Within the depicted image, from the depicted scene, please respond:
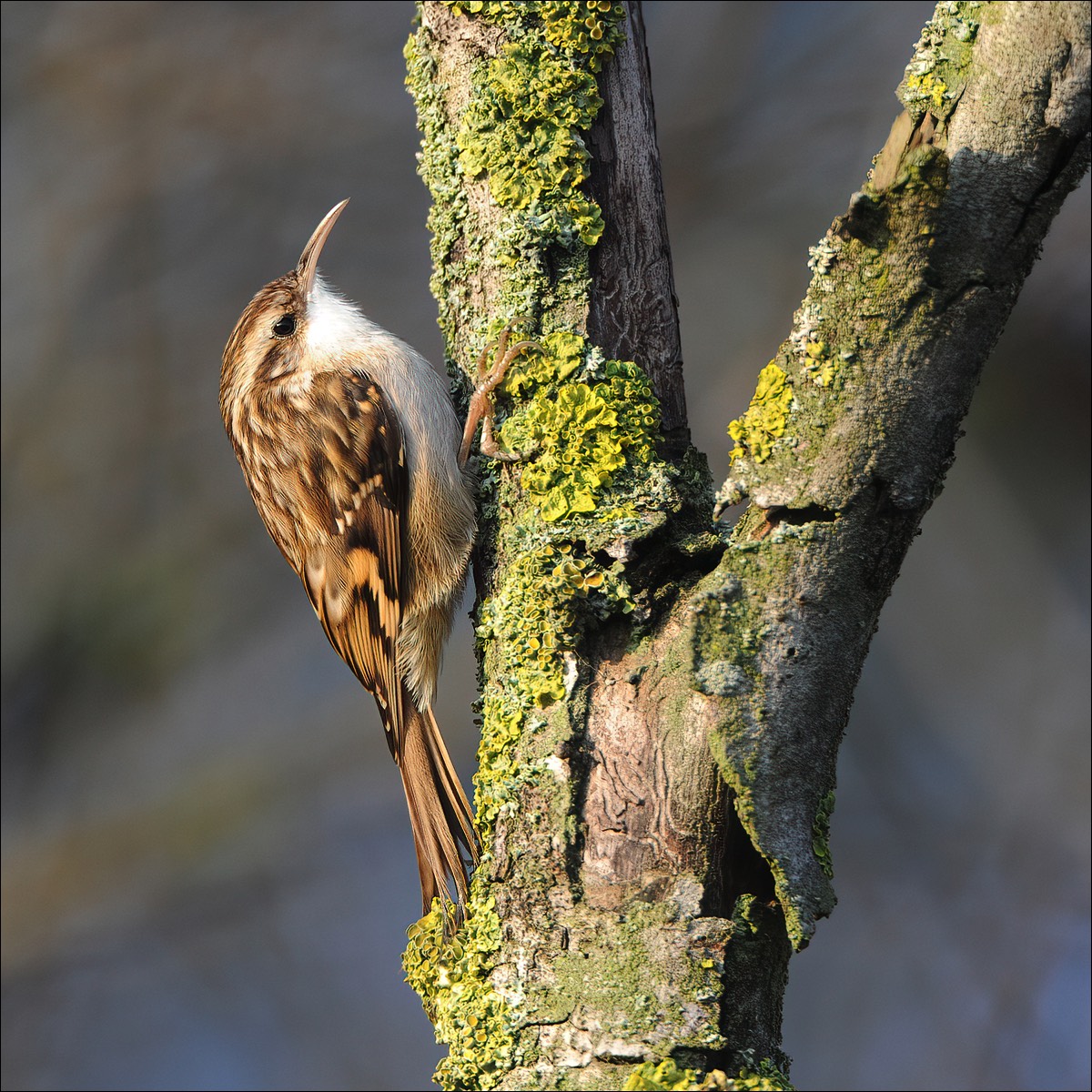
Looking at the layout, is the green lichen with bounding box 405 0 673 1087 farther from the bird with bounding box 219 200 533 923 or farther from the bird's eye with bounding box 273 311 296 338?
the bird's eye with bounding box 273 311 296 338

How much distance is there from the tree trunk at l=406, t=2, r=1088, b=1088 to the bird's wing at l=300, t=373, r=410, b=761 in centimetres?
64

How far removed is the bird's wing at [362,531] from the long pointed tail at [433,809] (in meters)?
0.04

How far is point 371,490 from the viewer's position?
7.95 ft

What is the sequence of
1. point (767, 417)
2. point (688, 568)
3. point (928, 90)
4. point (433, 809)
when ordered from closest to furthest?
1. point (928, 90)
2. point (767, 417)
3. point (688, 568)
4. point (433, 809)

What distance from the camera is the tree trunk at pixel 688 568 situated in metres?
1.35

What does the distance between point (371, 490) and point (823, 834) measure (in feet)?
4.04

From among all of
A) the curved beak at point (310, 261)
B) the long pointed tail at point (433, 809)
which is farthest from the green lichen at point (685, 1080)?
the curved beak at point (310, 261)

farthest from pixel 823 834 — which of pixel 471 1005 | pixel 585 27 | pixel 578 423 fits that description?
pixel 585 27

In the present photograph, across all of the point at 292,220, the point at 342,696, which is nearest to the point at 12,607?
the point at 342,696

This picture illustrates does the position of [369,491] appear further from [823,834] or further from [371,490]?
[823,834]

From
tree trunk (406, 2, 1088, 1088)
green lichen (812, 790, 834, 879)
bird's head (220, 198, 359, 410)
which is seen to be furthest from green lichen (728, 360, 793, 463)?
bird's head (220, 198, 359, 410)

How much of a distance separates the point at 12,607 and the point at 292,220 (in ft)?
6.68

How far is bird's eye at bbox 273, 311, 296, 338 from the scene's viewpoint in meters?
2.71

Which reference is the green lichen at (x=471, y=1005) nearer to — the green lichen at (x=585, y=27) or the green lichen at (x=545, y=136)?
the green lichen at (x=545, y=136)
